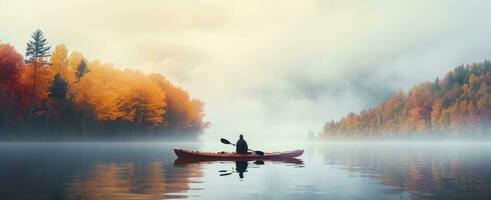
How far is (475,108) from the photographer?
488ft

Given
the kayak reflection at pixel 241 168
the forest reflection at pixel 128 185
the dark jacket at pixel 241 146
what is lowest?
the forest reflection at pixel 128 185

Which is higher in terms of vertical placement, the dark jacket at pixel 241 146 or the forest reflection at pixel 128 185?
the dark jacket at pixel 241 146

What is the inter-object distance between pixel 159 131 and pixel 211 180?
8005 centimetres

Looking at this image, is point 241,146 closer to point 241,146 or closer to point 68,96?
point 241,146

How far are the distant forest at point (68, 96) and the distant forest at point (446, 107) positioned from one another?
301 feet

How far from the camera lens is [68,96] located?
77500 mm

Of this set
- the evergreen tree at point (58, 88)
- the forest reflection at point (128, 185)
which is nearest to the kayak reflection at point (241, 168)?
the forest reflection at point (128, 185)

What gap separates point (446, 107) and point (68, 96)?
12878 centimetres

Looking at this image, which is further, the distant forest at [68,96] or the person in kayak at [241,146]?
the distant forest at [68,96]

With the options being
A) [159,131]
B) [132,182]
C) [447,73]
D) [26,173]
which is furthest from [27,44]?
[447,73]

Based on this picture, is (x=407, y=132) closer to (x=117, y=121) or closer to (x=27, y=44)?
(x=117, y=121)

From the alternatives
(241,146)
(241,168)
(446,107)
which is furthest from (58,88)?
Answer: (446,107)

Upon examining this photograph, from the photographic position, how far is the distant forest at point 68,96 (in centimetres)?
7181

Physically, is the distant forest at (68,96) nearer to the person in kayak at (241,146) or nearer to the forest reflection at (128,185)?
the person in kayak at (241,146)
